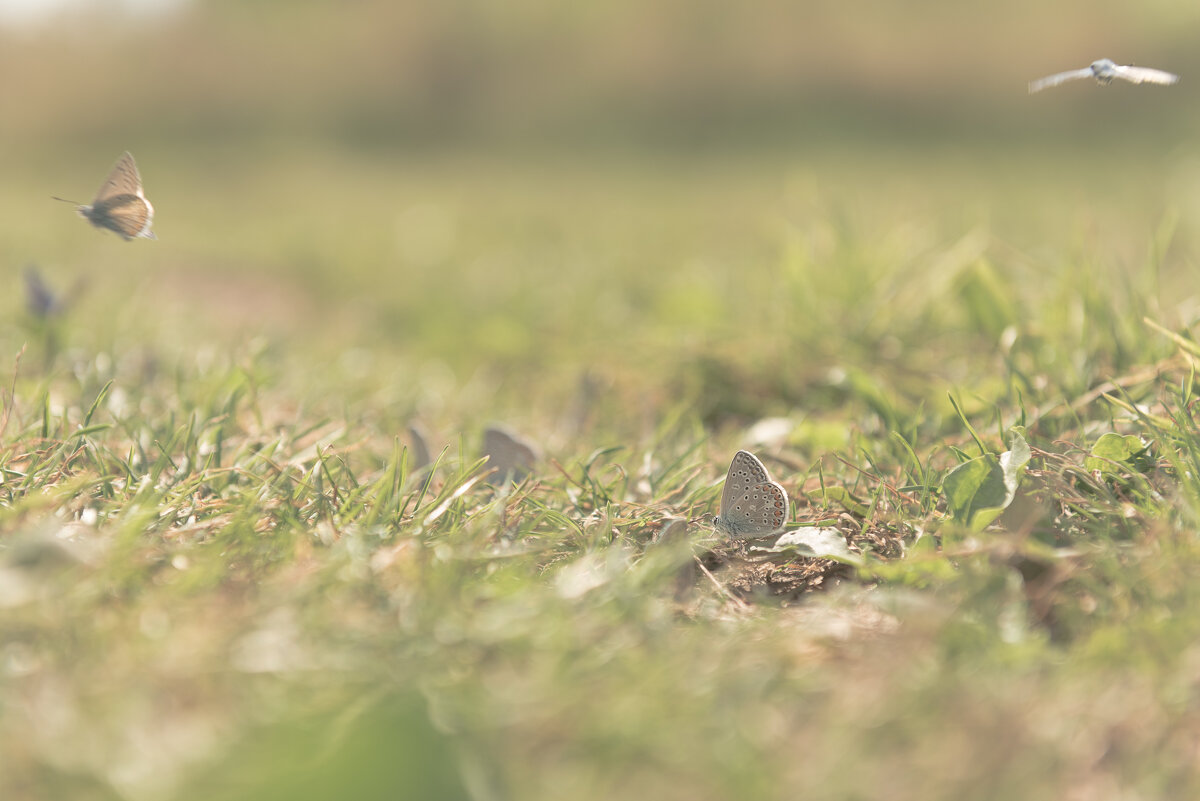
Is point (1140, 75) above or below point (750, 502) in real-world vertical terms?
above

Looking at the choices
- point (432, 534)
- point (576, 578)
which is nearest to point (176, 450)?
point (432, 534)

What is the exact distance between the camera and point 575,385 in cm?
333

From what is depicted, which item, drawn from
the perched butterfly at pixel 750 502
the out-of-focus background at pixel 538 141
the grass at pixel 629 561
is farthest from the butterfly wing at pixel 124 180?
the out-of-focus background at pixel 538 141

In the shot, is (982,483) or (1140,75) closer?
(1140,75)

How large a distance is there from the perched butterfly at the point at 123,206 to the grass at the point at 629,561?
0.94 ft

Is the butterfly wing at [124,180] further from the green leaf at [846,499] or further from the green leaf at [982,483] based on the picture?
the green leaf at [982,483]

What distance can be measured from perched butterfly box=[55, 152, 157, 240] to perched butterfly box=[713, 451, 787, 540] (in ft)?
3.67

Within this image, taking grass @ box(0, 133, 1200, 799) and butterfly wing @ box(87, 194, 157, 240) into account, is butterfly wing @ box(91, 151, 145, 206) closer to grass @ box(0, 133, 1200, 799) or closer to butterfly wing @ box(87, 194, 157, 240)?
butterfly wing @ box(87, 194, 157, 240)

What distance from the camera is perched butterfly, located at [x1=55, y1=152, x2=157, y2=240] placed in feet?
6.18

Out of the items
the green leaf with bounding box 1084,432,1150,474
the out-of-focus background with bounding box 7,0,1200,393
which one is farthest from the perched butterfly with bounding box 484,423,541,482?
the out-of-focus background with bounding box 7,0,1200,393

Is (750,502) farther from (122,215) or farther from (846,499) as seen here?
(122,215)

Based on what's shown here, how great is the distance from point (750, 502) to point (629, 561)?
23 centimetres

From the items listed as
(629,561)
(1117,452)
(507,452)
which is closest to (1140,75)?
(1117,452)

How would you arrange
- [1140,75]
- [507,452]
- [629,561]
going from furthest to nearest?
[507,452]
[629,561]
[1140,75]
